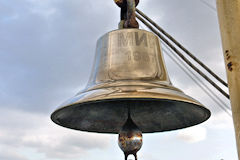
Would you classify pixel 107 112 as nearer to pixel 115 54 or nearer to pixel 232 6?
pixel 115 54

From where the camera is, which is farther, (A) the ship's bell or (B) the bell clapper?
(B) the bell clapper

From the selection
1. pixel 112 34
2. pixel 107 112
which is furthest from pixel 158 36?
pixel 107 112

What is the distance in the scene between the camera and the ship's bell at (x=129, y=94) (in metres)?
1.67

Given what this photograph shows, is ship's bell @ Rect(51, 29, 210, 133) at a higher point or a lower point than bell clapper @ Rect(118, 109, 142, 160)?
higher

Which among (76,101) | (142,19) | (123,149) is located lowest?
(123,149)

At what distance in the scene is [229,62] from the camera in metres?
1.64

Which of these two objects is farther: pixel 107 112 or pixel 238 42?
pixel 107 112

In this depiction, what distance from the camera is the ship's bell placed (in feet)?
5.47

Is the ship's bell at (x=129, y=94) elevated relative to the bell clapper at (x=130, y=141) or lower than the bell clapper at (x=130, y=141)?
elevated

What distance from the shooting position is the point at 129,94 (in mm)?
1569

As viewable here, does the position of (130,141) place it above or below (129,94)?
below

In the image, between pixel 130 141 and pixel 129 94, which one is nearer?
pixel 129 94

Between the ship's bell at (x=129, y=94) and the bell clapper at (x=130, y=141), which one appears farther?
the bell clapper at (x=130, y=141)

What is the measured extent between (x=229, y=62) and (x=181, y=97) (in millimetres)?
308
